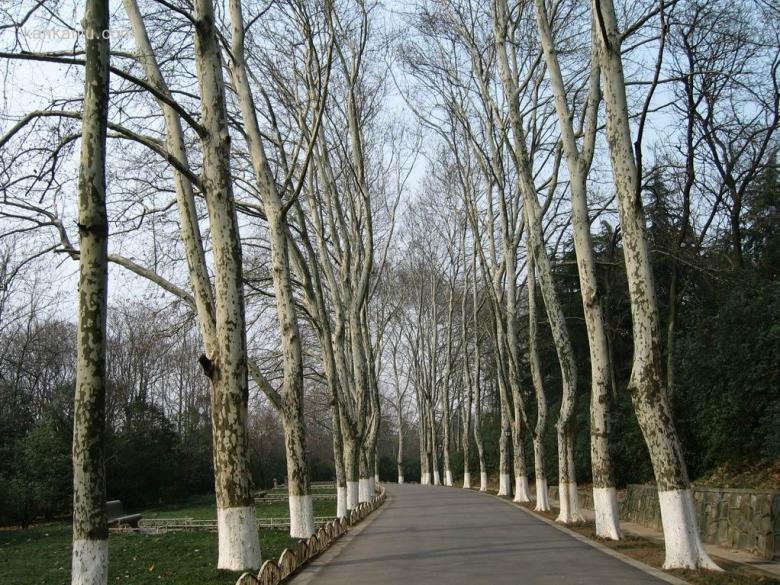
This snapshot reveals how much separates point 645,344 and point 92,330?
22.7ft

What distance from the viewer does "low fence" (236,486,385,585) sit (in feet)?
27.7

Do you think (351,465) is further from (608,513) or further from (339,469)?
(608,513)

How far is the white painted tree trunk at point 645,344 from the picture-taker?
9453mm

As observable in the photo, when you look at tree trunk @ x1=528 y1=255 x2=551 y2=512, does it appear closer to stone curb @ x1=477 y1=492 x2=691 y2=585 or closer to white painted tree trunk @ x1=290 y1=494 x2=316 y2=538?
stone curb @ x1=477 y1=492 x2=691 y2=585

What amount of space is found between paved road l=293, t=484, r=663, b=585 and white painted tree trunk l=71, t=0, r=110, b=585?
12.9 feet

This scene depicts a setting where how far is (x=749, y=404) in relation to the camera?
18500mm

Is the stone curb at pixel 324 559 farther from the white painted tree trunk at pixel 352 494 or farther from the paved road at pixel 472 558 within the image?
the white painted tree trunk at pixel 352 494

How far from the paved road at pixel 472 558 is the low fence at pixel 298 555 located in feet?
1.09

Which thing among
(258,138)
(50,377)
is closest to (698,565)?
(258,138)

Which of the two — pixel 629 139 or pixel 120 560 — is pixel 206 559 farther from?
pixel 629 139

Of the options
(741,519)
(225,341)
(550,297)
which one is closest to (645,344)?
(741,519)

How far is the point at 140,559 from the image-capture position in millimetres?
14227

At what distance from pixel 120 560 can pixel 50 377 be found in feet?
97.0

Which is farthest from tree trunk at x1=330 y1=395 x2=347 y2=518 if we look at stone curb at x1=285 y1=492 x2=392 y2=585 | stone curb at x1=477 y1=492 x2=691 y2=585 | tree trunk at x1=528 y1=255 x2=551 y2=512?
tree trunk at x1=528 y1=255 x2=551 y2=512
